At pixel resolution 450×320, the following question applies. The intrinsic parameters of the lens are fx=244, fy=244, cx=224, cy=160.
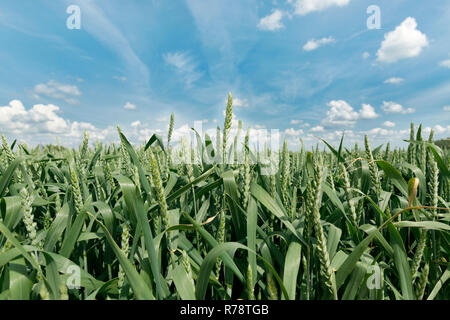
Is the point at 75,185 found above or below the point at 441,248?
above

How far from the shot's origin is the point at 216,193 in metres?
1.38

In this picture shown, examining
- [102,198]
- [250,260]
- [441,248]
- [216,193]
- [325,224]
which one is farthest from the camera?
[102,198]

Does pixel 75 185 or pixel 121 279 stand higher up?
pixel 75 185

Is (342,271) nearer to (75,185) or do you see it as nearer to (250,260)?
(250,260)
